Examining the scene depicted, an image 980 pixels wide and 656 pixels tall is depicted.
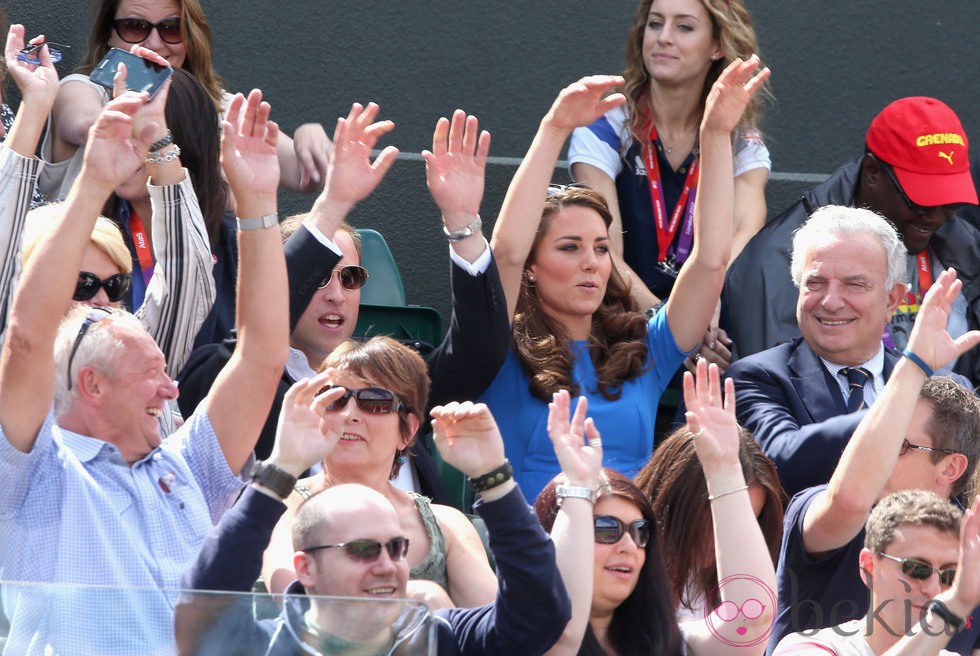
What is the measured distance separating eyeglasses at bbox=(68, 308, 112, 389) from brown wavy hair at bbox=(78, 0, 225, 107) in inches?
63.1

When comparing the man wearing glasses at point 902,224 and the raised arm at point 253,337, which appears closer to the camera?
the raised arm at point 253,337

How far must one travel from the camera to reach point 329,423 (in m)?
3.35

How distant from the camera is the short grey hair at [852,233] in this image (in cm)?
454

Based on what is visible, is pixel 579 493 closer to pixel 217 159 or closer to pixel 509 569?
pixel 509 569

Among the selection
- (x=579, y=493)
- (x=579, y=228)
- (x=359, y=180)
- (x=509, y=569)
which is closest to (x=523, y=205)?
(x=579, y=228)

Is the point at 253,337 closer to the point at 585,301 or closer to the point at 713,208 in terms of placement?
the point at 585,301

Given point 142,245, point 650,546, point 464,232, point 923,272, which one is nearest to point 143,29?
point 142,245

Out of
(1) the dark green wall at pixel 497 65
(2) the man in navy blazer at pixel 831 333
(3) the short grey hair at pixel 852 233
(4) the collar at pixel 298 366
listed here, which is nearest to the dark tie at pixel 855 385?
(2) the man in navy blazer at pixel 831 333

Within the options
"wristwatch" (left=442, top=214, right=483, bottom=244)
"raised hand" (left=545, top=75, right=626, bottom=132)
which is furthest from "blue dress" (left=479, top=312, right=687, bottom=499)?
"raised hand" (left=545, top=75, right=626, bottom=132)

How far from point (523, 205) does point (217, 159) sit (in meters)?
0.82

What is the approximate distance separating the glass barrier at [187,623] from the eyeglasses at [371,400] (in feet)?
3.76

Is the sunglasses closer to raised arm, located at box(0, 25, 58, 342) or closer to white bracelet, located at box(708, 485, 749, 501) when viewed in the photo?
white bracelet, located at box(708, 485, 749, 501)

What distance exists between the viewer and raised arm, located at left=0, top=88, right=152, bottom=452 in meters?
2.82

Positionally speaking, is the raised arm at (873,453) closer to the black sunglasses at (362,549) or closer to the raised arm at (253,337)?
the black sunglasses at (362,549)
